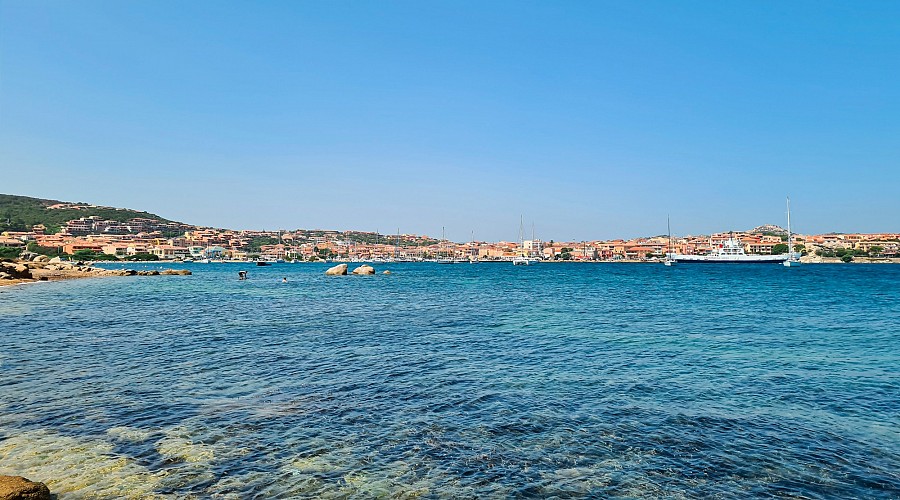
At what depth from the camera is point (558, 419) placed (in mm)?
10820

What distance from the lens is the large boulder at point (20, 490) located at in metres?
6.40

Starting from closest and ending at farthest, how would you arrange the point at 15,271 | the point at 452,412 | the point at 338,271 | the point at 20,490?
the point at 20,490, the point at 452,412, the point at 15,271, the point at 338,271

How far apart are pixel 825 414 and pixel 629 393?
152 inches

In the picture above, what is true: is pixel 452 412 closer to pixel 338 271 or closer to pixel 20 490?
pixel 20 490

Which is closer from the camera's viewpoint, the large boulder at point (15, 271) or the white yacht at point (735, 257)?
the large boulder at point (15, 271)

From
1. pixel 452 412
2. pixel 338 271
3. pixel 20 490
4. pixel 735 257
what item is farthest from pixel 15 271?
pixel 735 257

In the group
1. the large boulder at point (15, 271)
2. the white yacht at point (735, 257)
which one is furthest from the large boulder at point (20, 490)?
the white yacht at point (735, 257)

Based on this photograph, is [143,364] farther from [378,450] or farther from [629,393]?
[629,393]

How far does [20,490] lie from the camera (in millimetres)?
6523

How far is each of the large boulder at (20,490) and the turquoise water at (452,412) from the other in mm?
532

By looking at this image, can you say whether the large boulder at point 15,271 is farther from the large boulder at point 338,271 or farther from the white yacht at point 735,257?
the white yacht at point 735,257

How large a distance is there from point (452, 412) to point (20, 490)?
7.05m

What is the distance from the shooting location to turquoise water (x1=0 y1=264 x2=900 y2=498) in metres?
7.88

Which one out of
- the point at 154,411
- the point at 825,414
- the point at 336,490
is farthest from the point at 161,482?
the point at 825,414
